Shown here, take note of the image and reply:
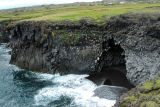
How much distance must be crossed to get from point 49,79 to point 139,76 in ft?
63.5

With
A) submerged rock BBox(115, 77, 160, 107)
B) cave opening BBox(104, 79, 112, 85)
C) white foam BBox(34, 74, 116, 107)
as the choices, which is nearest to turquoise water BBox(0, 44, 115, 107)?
white foam BBox(34, 74, 116, 107)

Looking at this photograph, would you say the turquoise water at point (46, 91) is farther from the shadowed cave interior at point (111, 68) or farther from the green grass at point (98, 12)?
the green grass at point (98, 12)

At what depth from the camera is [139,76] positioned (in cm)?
3228

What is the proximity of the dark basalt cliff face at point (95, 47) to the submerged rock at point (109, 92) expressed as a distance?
3.13m

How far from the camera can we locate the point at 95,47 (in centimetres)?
3944

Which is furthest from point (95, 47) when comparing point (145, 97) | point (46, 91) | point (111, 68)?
point (145, 97)

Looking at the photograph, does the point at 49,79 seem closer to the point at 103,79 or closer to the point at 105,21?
the point at 103,79

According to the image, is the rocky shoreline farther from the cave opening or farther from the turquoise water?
the turquoise water

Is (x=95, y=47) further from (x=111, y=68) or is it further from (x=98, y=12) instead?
(x=98, y=12)

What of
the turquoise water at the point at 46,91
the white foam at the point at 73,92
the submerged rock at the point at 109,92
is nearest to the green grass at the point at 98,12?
the white foam at the point at 73,92

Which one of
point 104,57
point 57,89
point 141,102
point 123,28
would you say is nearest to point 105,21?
point 123,28

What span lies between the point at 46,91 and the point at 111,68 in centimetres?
1687

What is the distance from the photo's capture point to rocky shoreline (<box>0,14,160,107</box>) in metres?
32.0

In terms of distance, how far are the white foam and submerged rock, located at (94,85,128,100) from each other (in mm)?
907
